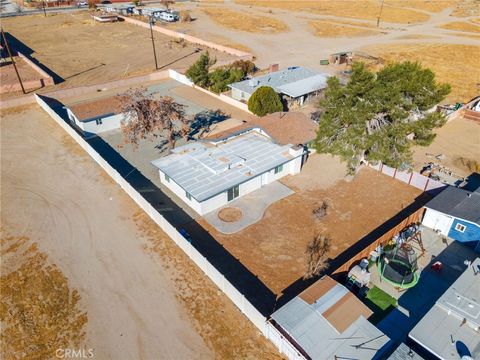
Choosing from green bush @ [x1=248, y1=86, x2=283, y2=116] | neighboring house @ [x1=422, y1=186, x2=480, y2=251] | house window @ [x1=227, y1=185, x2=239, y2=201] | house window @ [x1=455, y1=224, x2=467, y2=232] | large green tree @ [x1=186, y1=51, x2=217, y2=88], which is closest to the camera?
neighboring house @ [x1=422, y1=186, x2=480, y2=251]

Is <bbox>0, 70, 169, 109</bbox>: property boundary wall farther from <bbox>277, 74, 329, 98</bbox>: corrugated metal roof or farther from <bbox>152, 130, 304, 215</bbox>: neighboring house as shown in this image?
<bbox>152, 130, 304, 215</bbox>: neighboring house

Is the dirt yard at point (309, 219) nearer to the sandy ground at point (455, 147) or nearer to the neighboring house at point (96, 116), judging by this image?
the sandy ground at point (455, 147)

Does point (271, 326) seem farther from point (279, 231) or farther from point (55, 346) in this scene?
point (55, 346)

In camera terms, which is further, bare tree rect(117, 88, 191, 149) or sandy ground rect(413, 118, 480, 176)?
sandy ground rect(413, 118, 480, 176)

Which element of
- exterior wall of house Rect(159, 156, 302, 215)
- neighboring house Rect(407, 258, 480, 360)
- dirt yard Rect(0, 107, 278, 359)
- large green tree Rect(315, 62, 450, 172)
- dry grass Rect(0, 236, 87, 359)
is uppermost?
large green tree Rect(315, 62, 450, 172)

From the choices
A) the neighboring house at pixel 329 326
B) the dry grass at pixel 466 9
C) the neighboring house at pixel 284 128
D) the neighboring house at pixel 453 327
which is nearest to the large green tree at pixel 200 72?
the neighboring house at pixel 284 128

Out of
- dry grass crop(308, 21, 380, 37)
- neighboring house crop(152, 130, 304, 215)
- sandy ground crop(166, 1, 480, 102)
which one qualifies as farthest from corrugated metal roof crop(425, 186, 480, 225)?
dry grass crop(308, 21, 380, 37)

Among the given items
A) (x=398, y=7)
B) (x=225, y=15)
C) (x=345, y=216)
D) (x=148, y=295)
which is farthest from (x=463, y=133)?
(x=398, y=7)
